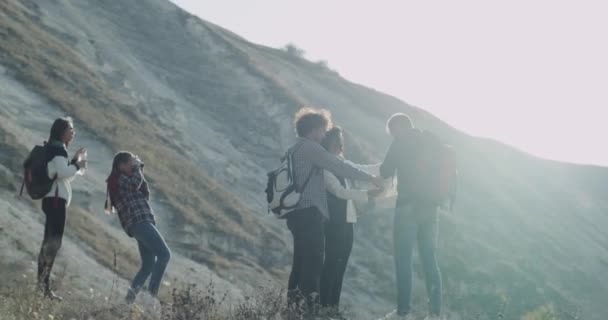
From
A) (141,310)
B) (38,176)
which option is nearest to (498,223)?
(38,176)

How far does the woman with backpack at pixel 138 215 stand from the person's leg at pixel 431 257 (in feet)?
9.39

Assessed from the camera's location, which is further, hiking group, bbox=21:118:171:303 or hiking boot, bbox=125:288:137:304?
hiking group, bbox=21:118:171:303

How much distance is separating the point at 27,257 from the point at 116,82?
23.2 meters

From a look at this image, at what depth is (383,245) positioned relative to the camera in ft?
87.1

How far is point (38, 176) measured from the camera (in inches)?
297

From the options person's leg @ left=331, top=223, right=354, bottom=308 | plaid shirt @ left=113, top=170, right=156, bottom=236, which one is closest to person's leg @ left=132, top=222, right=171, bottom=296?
plaid shirt @ left=113, top=170, right=156, bottom=236

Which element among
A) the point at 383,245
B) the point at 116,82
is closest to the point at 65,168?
the point at 383,245

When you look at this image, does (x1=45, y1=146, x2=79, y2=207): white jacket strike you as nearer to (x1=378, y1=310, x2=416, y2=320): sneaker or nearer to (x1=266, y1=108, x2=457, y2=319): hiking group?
(x1=266, y1=108, x2=457, y2=319): hiking group

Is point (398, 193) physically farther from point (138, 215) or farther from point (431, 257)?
point (138, 215)

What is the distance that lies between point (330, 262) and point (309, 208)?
125 centimetres

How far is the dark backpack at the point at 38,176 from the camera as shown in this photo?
296 inches

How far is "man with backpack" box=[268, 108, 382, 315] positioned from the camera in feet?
21.7

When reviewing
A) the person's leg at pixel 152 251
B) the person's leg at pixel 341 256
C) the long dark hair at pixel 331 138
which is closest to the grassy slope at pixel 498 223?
the person's leg at pixel 341 256

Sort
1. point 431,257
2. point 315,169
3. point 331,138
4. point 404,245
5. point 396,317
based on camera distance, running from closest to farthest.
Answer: point 315,169, point 396,317, point 404,245, point 431,257, point 331,138
